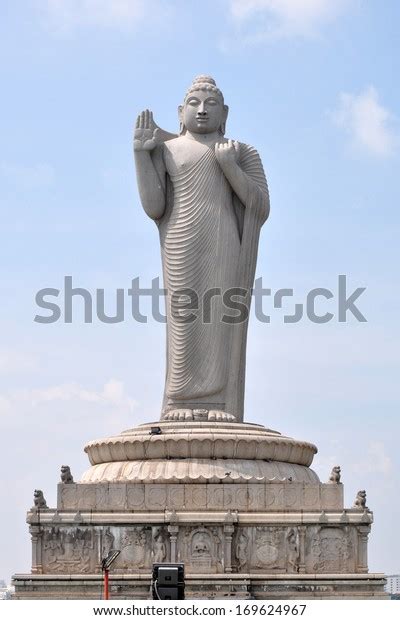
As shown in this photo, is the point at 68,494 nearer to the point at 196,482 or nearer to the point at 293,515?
the point at 196,482

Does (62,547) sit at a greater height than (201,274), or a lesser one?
lesser

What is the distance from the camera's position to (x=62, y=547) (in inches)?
1059

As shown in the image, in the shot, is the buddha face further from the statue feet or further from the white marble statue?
the statue feet

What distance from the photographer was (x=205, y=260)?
30516mm

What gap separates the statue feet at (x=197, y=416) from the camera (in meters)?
29.3

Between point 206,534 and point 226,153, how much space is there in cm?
785

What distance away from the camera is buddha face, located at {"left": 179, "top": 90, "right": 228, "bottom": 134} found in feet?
102

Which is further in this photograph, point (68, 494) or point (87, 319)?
point (87, 319)

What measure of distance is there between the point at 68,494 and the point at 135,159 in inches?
283

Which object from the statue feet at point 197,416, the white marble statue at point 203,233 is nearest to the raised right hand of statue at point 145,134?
the white marble statue at point 203,233

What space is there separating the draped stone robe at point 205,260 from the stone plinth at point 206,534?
7.65 feet

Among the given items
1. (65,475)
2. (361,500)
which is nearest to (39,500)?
(65,475)

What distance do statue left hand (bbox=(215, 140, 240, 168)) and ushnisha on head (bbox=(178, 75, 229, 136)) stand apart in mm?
597
